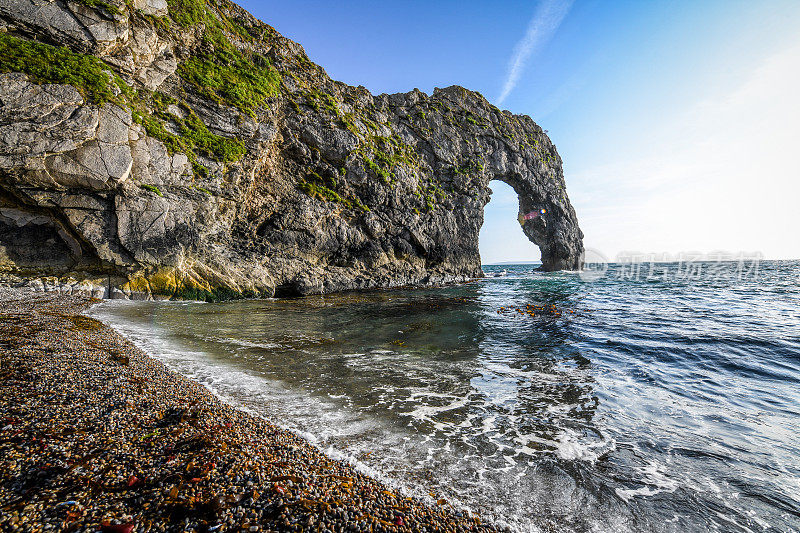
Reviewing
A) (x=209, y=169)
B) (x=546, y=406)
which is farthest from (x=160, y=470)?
(x=209, y=169)

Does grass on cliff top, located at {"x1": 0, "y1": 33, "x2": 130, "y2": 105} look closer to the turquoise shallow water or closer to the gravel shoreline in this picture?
the turquoise shallow water

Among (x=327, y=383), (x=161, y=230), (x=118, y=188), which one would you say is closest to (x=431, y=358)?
(x=327, y=383)

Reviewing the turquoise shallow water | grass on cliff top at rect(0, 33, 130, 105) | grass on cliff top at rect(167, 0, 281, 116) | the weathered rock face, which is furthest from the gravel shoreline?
grass on cliff top at rect(167, 0, 281, 116)

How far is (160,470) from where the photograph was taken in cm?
286

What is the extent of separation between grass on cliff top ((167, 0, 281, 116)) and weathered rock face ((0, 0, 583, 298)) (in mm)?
150

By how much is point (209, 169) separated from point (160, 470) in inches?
987

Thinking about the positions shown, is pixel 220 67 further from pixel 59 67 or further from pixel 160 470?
pixel 160 470

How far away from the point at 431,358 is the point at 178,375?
6.20 m

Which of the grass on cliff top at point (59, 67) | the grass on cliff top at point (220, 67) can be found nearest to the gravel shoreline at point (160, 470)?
the grass on cliff top at point (59, 67)

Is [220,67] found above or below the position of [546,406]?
above

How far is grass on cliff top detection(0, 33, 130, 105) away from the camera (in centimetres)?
1566

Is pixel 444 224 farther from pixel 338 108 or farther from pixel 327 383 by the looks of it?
pixel 327 383

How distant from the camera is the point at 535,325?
1366 centimetres

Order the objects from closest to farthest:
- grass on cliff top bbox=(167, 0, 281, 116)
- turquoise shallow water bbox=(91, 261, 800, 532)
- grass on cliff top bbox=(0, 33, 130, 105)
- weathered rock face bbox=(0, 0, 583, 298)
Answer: turquoise shallow water bbox=(91, 261, 800, 532) < grass on cliff top bbox=(0, 33, 130, 105) < weathered rock face bbox=(0, 0, 583, 298) < grass on cliff top bbox=(167, 0, 281, 116)
